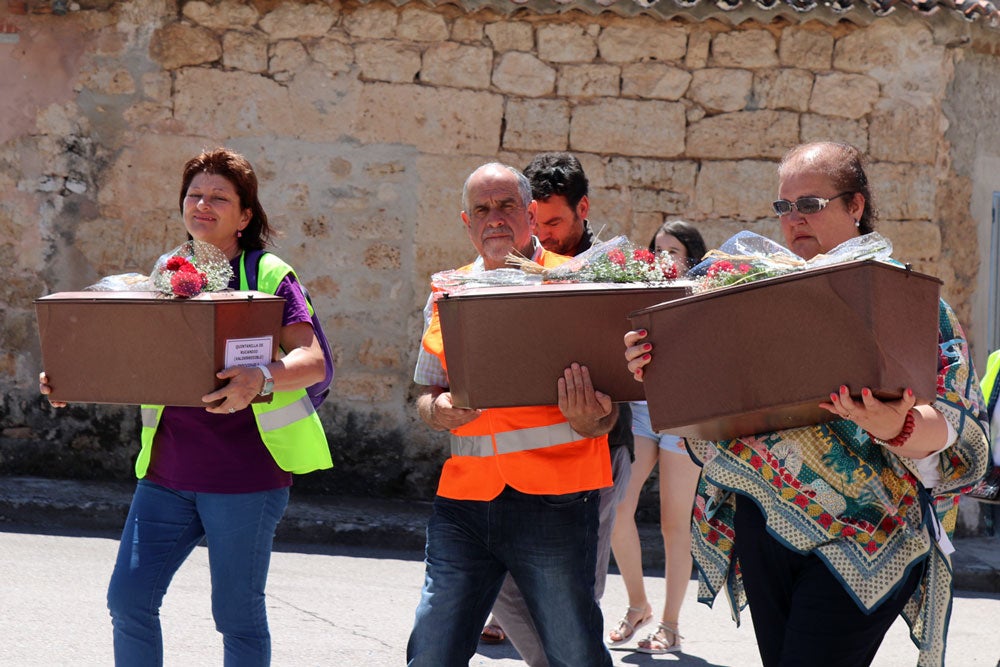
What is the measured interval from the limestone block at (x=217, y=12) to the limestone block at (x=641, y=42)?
2.34 m

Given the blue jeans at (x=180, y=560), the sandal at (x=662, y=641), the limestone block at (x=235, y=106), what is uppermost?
the limestone block at (x=235, y=106)

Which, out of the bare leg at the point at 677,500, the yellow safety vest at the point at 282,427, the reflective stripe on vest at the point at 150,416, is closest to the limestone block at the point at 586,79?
the bare leg at the point at 677,500

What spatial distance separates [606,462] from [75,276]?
5.59 m

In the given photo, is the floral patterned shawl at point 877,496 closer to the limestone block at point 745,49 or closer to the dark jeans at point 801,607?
the dark jeans at point 801,607

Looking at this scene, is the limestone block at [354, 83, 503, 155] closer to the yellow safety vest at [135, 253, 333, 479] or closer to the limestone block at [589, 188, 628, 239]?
the limestone block at [589, 188, 628, 239]

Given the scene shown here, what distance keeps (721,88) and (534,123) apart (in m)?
1.28

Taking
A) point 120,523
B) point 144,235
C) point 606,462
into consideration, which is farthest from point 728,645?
point 144,235

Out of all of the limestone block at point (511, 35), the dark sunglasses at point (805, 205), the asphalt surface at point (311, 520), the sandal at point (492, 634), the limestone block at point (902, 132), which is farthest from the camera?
the limestone block at point (902, 132)

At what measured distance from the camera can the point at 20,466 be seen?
26.0 feet

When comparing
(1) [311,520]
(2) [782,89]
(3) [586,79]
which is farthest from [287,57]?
(2) [782,89]

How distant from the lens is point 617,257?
10.3 feet

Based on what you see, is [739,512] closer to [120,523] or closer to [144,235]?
[120,523]

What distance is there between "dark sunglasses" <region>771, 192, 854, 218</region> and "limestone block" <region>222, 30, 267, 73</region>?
5700 mm

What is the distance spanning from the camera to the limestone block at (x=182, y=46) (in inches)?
314
